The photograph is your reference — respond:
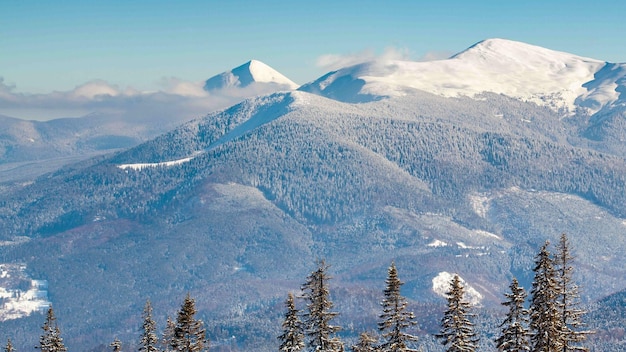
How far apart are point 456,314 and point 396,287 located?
18.6 ft

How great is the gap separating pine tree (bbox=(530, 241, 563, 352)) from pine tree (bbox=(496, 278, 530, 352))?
822 millimetres

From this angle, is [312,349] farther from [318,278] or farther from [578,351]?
[578,351]

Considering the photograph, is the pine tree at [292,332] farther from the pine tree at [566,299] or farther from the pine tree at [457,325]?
the pine tree at [566,299]

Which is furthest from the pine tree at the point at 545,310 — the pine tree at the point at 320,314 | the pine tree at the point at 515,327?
the pine tree at the point at 320,314

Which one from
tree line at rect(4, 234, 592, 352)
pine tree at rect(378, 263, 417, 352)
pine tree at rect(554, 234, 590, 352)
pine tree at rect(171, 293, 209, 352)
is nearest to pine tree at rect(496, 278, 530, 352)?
tree line at rect(4, 234, 592, 352)

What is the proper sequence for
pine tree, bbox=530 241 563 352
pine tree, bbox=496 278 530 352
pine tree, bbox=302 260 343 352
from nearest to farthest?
pine tree, bbox=530 241 563 352 → pine tree, bbox=496 278 530 352 → pine tree, bbox=302 260 343 352

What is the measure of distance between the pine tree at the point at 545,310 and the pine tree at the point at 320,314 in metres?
18.2

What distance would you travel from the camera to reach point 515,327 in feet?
331

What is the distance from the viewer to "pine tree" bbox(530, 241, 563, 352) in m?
99.2

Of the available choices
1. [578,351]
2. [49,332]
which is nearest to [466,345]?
[578,351]

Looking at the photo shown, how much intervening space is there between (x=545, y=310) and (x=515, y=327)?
2.91 meters

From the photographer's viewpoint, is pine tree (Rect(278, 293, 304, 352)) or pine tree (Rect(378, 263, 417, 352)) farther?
pine tree (Rect(278, 293, 304, 352))

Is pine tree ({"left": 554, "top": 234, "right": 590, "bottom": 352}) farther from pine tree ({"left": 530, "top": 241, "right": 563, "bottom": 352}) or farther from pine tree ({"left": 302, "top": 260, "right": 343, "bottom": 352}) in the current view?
pine tree ({"left": 302, "top": 260, "right": 343, "bottom": 352})

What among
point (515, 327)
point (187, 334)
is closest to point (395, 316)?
point (515, 327)
